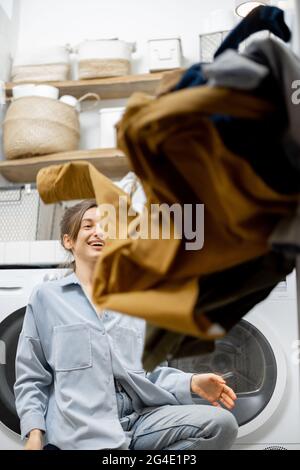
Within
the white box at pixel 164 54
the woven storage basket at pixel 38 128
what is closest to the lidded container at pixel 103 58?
the white box at pixel 164 54

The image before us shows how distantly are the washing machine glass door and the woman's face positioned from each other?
0.45m

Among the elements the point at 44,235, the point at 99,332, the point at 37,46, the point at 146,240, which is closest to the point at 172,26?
the point at 37,46

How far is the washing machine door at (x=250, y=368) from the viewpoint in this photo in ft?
4.78

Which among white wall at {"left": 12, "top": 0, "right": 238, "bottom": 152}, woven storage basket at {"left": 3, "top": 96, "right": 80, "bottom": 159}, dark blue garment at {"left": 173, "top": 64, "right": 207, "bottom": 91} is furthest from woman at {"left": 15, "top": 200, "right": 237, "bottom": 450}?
white wall at {"left": 12, "top": 0, "right": 238, "bottom": 152}

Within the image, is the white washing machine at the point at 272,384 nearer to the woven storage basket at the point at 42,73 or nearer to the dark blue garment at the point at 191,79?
the dark blue garment at the point at 191,79

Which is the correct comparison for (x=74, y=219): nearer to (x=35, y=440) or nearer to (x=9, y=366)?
(x=9, y=366)

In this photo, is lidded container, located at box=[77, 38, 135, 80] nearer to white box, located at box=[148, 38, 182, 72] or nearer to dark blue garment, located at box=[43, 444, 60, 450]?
white box, located at box=[148, 38, 182, 72]

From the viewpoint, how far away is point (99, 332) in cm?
131

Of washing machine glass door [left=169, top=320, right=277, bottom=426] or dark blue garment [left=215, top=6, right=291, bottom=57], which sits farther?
washing machine glass door [left=169, top=320, right=277, bottom=426]

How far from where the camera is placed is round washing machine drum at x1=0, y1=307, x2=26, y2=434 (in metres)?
1.49

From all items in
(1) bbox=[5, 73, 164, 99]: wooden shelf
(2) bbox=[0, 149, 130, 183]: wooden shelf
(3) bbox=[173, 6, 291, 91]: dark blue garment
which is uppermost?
(1) bbox=[5, 73, 164, 99]: wooden shelf

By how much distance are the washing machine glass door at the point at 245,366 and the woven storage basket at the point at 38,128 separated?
1.07m

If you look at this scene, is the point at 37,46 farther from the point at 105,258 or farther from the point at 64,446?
the point at 105,258

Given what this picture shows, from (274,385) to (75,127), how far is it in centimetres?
137
